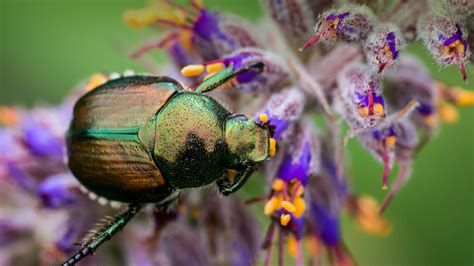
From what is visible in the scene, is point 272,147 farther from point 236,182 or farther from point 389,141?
point 389,141

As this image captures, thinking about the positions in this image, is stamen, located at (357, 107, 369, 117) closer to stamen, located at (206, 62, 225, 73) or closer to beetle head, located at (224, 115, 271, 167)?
beetle head, located at (224, 115, 271, 167)

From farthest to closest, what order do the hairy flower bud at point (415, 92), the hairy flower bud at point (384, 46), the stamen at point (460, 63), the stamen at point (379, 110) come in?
1. the hairy flower bud at point (415, 92)
2. the stamen at point (379, 110)
3. the hairy flower bud at point (384, 46)
4. the stamen at point (460, 63)

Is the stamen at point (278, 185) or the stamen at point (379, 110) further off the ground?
the stamen at point (379, 110)

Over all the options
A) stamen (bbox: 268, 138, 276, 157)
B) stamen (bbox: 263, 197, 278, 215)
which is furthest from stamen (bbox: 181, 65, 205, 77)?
stamen (bbox: 263, 197, 278, 215)

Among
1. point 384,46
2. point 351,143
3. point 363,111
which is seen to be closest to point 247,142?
point 363,111

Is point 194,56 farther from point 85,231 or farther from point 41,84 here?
point 41,84

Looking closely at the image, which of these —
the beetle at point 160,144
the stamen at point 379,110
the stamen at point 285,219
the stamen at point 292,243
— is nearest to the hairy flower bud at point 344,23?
the stamen at point 379,110

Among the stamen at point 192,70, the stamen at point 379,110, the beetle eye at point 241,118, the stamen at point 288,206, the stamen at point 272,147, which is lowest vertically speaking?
the stamen at point 288,206

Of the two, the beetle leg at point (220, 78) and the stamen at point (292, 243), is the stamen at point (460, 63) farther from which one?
the stamen at point (292, 243)
